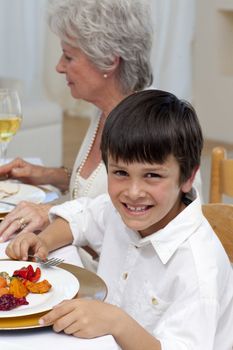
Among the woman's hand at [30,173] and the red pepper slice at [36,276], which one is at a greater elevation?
the red pepper slice at [36,276]

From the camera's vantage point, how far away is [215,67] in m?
6.02

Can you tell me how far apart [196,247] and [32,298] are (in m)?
0.29

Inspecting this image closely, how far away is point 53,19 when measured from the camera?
217 cm

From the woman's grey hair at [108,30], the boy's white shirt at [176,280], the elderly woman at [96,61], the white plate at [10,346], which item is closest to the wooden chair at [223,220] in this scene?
the boy's white shirt at [176,280]

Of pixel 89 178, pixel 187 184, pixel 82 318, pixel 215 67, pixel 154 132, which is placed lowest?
pixel 215 67

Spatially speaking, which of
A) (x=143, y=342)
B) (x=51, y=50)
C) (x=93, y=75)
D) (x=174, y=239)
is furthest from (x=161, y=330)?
(x=51, y=50)

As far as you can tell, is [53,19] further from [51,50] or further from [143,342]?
[51,50]

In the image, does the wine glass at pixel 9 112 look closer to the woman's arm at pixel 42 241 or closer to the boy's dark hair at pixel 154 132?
the woman's arm at pixel 42 241

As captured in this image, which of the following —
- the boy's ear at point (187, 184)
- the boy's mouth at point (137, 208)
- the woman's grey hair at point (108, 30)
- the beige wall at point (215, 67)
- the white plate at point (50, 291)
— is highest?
the woman's grey hair at point (108, 30)

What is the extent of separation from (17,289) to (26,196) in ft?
2.37

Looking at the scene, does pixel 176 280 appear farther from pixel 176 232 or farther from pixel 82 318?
pixel 82 318

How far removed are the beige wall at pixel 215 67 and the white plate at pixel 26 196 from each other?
4.02 metres

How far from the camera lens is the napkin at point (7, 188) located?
6.47 ft

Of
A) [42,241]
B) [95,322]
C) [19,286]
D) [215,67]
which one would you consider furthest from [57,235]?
[215,67]
